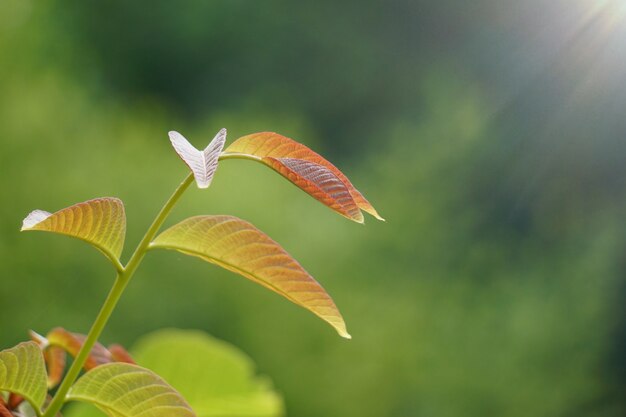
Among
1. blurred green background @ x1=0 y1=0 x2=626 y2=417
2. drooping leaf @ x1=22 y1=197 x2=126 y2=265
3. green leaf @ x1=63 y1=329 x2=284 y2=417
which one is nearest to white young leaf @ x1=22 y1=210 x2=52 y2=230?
drooping leaf @ x1=22 y1=197 x2=126 y2=265

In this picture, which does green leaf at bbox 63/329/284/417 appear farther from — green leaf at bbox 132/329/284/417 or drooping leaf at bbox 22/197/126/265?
drooping leaf at bbox 22/197/126/265

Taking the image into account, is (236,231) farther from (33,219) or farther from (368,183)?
(368,183)

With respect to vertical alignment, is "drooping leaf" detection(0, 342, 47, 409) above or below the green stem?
below

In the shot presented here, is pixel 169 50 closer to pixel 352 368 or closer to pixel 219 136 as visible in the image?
pixel 352 368

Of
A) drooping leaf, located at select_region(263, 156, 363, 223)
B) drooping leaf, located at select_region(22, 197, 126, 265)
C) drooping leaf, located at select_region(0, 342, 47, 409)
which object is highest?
drooping leaf, located at select_region(263, 156, 363, 223)

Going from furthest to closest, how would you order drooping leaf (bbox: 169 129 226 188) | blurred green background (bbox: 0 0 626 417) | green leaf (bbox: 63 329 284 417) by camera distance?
blurred green background (bbox: 0 0 626 417) < green leaf (bbox: 63 329 284 417) < drooping leaf (bbox: 169 129 226 188)

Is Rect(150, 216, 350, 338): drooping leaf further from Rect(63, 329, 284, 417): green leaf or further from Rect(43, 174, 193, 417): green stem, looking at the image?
Rect(63, 329, 284, 417): green leaf

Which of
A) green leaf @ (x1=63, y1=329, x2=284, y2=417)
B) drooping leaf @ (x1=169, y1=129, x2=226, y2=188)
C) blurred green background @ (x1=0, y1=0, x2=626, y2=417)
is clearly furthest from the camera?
blurred green background @ (x1=0, y1=0, x2=626, y2=417)

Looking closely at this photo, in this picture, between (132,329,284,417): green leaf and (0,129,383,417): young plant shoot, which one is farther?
(132,329,284,417): green leaf
